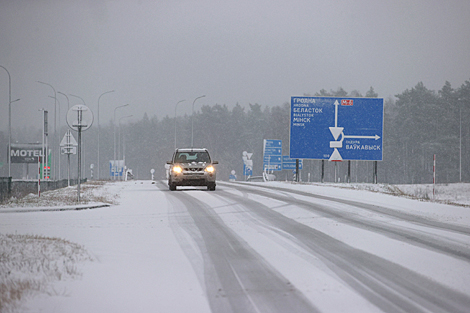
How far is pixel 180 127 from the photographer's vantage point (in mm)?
197625

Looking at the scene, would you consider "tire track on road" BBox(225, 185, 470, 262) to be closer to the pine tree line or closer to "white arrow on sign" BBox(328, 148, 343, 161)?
"white arrow on sign" BBox(328, 148, 343, 161)

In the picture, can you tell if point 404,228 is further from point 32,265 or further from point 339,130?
point 339,130

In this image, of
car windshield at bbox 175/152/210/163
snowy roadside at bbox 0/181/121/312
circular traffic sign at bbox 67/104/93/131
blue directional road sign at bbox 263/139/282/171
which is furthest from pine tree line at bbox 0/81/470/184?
snowy roadside at bbox 0/181/121/312

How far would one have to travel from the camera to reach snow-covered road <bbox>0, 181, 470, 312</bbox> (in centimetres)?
586

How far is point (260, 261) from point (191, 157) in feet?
62.1

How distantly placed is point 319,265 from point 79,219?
25.0 feet

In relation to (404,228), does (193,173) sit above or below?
above

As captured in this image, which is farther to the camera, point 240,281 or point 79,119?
point 79,119

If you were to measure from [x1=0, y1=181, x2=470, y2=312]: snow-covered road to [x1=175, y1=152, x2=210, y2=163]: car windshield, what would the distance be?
438 inches

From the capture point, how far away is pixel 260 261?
816cm

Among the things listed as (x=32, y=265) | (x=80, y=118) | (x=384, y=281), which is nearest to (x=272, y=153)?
(x=80, y=118)

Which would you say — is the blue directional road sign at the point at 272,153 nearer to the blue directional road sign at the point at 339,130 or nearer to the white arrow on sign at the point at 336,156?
Result: the blue directional road sign at the point at 339,130

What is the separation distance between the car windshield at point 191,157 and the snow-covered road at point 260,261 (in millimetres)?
11120

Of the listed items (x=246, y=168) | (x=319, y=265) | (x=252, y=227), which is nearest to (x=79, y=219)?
(x=252, y=227)
